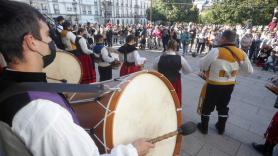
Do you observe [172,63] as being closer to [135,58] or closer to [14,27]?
[135,58]

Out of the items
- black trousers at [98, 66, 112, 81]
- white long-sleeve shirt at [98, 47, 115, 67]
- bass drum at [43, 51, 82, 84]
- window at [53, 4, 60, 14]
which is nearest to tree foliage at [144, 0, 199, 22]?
window at [53, 4, 60, 14]

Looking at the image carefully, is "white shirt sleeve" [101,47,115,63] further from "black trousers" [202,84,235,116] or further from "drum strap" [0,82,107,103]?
"drum strap" [0,82,107,103]

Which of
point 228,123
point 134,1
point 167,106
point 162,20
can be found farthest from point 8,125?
point 134,1

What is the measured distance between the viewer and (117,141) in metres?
1.33

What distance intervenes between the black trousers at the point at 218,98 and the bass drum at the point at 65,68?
6.91 feet

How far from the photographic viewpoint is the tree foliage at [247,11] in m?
22.6

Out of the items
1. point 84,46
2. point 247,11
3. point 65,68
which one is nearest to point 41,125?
point 65,68

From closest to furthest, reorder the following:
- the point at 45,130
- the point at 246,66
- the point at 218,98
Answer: the point at 45,130
the point at 246,66
the point at 218,98

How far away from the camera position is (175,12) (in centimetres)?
4431

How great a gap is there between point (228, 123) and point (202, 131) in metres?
0.69

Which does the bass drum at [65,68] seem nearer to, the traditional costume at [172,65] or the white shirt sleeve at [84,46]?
the traditional costume at [172,65]

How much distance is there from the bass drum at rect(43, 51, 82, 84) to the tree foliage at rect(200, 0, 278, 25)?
24.3 meters

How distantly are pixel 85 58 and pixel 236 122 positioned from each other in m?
3.79

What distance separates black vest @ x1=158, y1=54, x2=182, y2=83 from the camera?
3.41m
